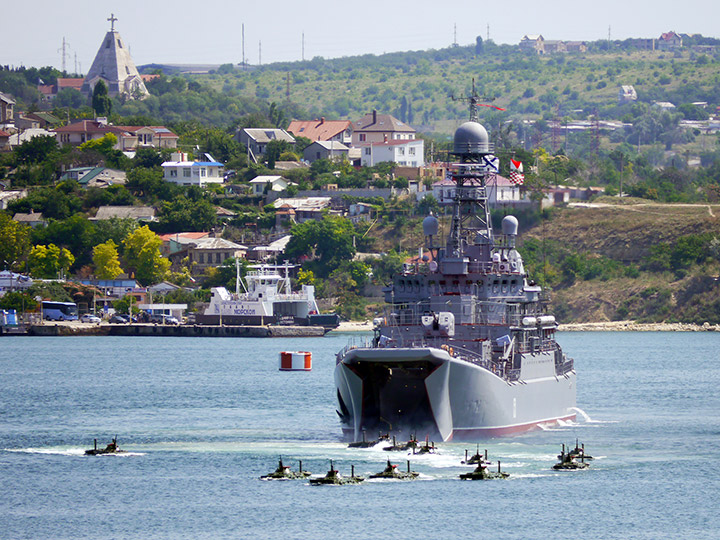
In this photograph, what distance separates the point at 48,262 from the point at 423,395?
11758 centimetres

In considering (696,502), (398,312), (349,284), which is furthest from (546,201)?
(696,502)

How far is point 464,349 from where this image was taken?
56.5m

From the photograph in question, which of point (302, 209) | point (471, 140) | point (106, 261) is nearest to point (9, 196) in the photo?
point (106, 261)

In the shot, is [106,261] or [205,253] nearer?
[106,261]

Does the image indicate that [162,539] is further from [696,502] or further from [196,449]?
[696,502]

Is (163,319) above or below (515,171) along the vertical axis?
below

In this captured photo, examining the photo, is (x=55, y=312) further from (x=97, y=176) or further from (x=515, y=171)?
(x=515, y=171)

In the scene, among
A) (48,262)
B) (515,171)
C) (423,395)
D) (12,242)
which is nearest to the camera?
(423,395)

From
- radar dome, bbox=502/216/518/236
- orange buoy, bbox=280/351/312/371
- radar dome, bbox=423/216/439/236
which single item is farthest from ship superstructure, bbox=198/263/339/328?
radar dome, bbox=423/216/439/236

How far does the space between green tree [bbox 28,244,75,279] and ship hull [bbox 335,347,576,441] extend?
369ft

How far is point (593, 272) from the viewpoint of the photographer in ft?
504

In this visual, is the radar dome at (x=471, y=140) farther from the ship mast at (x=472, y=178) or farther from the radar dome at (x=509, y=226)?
the radar dome at (x=509, y=226)

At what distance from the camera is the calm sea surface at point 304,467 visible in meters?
45.5

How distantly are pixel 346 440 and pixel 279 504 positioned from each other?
1226 cm
